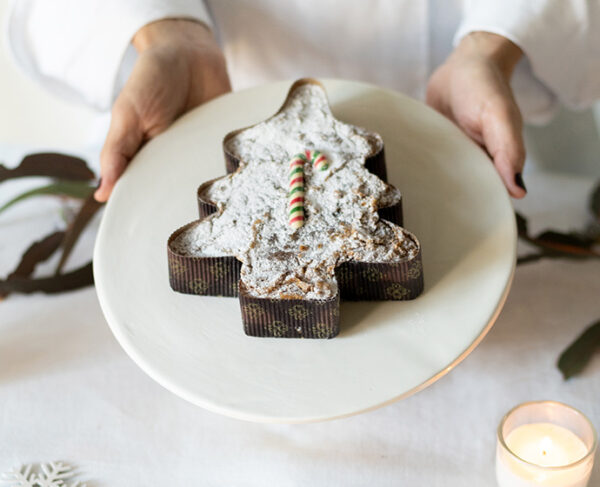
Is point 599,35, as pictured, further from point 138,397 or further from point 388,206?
point 138,397

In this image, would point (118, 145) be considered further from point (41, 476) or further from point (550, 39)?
point (550, 39)

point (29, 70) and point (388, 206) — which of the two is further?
point (29, 70)

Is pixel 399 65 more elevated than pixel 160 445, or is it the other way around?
pixel 399 65

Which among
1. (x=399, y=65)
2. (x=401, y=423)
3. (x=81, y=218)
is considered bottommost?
(x=401, y=423)

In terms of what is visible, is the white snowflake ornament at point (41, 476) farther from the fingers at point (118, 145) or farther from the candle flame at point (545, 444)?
the candle flame at point (545, 444)

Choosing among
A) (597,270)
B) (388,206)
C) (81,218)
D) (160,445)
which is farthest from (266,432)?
(597,270)

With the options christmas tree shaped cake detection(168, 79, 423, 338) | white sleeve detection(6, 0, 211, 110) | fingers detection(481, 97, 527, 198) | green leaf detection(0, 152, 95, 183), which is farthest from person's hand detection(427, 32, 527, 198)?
green leaf detection(0, 152, 95, 183)

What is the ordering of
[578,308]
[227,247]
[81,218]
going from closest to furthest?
[227,247] → [578,308] → [81,218]
